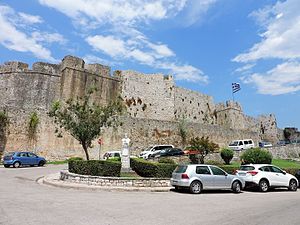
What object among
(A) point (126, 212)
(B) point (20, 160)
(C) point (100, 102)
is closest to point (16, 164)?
(B) point (20, 160)

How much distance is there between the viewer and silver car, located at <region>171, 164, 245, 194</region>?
14.0 m

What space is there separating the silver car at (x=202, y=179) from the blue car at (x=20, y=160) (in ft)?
52.2

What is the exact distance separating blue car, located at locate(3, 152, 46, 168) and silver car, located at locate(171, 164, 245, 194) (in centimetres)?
1592

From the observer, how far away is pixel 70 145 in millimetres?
31625

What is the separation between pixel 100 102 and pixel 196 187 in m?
28.3

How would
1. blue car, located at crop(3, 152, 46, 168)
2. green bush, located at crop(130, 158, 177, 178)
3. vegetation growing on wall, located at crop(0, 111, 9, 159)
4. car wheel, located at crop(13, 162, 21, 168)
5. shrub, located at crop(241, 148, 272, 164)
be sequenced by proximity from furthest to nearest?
vegetation growing on wall, located at crop(0, 111, 9, 159) < shrub, located at crop(241, 148, 272, 164) < car wheel, located at crop(13, 162, 21, 168) < blue car, located at crop(3, 152, 46, 168) < green bush, located at crop(130, 158, 177, 178)

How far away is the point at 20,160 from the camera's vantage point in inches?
1006

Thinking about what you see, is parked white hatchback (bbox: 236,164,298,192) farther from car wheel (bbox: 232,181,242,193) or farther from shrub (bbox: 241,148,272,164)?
shrub (bbox: 241,148,272,164)

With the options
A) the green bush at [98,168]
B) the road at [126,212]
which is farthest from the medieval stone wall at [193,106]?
the road at [126,212]

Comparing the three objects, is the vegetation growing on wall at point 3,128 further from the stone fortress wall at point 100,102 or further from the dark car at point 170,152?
the dark car at point 170,152

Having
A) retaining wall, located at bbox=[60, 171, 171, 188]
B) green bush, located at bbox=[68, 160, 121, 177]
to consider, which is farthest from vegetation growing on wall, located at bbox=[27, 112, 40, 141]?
retaining wall, located at bbox=[60, 171, 171, 188]

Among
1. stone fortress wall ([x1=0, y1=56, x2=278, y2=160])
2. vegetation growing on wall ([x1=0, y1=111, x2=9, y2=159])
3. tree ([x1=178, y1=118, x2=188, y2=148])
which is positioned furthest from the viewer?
tree ([x1=178, y1=118, x2=188, y2=148])

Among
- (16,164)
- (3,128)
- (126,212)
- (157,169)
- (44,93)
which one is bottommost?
(126,212)

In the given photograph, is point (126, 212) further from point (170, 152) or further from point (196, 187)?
point (170, 152)
